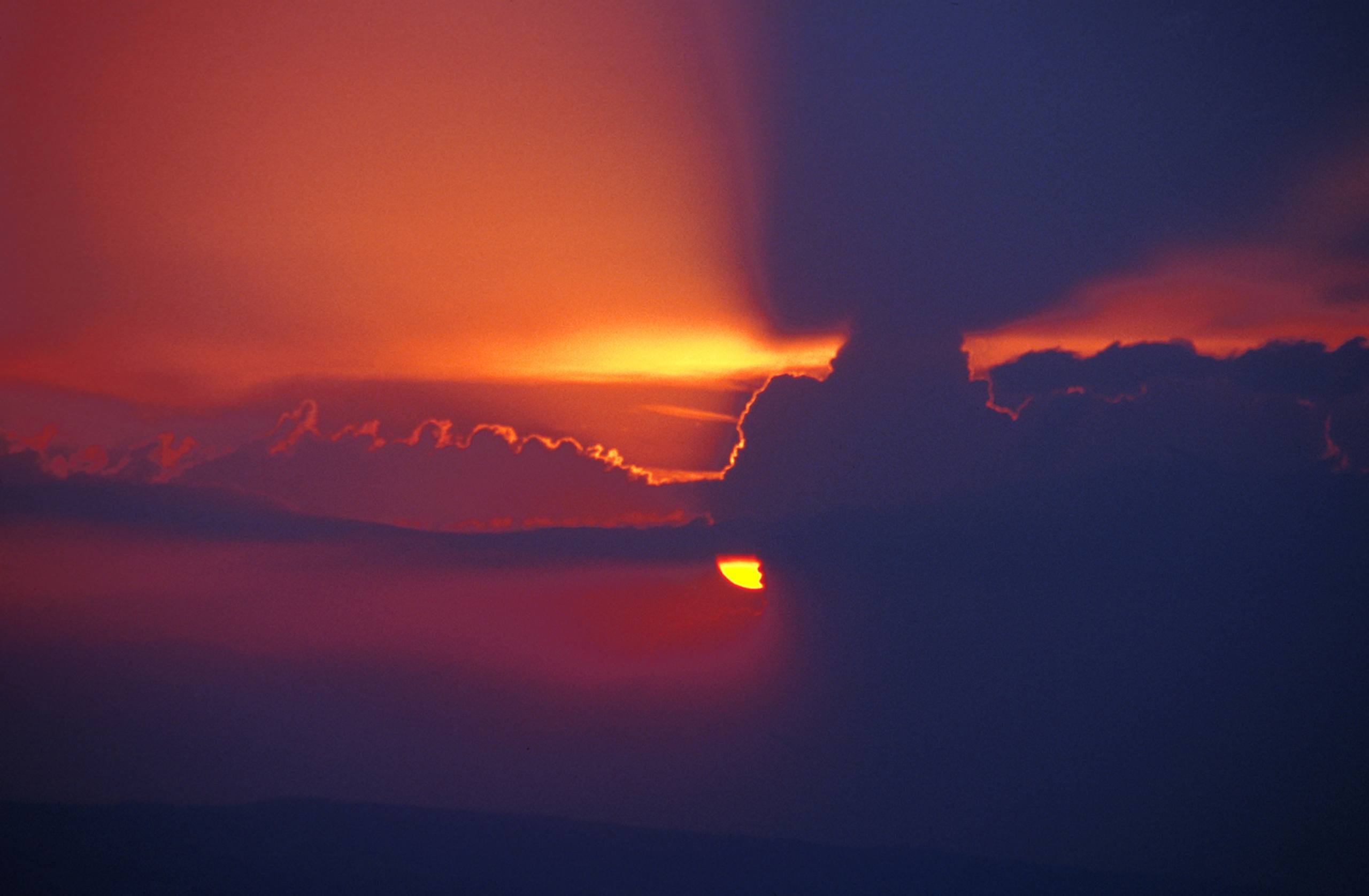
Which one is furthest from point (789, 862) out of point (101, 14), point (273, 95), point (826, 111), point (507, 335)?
point (101, 14)

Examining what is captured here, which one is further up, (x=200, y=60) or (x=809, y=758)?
(x=200, y=60)

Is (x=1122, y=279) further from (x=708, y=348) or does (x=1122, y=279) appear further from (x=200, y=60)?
(x=200, y=60)

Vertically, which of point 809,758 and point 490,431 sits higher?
point 490,431

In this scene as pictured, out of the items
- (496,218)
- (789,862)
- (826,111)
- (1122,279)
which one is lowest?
(789,862)

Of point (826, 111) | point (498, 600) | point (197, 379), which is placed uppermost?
point (826, 111)

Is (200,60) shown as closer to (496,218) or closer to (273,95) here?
(273,95)

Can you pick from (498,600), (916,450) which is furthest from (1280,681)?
(498,600)
